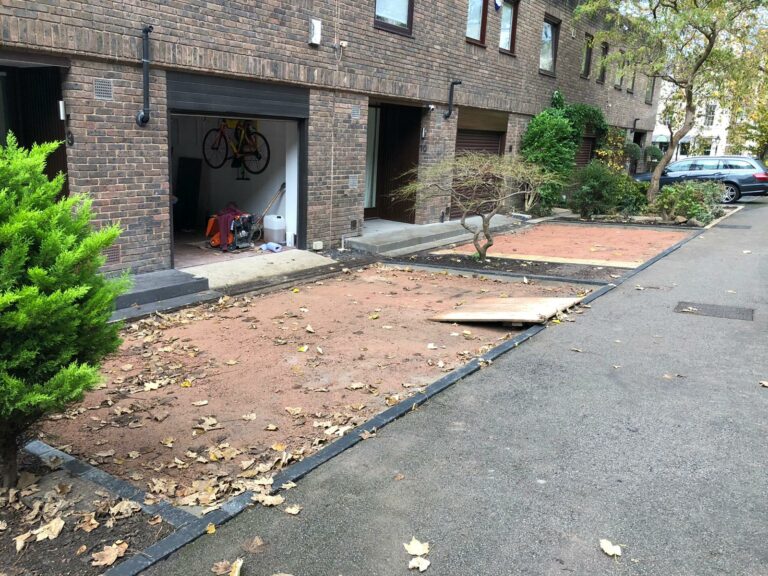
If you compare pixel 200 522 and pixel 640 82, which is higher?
pixel 640 82

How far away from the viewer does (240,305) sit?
768cm

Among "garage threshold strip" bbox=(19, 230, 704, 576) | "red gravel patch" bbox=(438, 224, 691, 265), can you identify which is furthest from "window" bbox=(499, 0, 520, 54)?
"garage threshold strip" bbox=(19, 230, 704, 576)

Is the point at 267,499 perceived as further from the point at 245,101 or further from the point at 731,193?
the point at 731,193

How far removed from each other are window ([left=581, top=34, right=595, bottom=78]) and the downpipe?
623 inches

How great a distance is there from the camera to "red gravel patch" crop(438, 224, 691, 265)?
11.5 m

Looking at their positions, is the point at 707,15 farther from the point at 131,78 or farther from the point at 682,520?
the point at 682,520

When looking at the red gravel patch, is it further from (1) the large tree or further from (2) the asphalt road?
(2) the asphalt road

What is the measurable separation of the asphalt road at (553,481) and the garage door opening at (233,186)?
6023mm

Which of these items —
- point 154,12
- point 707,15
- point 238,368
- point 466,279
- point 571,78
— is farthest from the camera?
point 571,78

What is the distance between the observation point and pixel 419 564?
288 centimetres

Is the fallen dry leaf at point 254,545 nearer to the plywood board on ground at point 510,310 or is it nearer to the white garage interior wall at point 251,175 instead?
the plywood board on ground at point 510,310

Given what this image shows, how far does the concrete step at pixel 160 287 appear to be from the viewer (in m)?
7.26

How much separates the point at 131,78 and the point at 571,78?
15.4 metres

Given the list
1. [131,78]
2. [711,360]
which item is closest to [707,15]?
[711,360]
